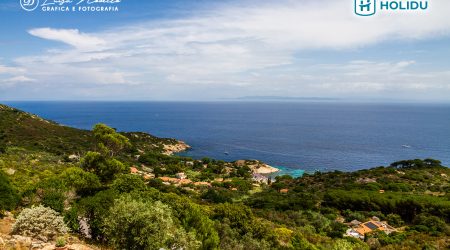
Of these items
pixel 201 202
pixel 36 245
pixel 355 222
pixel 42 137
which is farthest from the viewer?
pixel 42 137

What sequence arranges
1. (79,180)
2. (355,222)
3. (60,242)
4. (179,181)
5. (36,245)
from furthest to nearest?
(179,181) < (355,222) < (79,180) < (60,242) < (36,245)

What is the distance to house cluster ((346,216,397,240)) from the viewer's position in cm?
3123

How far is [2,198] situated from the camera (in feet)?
54.7

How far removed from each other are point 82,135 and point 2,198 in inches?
3007

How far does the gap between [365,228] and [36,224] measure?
3026 cm

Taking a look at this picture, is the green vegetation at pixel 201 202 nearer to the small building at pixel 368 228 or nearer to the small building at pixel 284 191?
the small building at pixel 284 191

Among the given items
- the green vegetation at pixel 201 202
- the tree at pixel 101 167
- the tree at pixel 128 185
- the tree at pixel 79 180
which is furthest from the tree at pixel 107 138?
the tree at pixel 128 185

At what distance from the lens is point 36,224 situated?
1326cm

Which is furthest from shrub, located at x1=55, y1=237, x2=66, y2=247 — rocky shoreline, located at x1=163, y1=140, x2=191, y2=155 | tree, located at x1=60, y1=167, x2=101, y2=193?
rocky shoreline, located at x1=163, y1=140, x2=191, y2=155

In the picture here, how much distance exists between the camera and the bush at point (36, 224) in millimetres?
13273

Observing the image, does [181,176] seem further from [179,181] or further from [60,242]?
[60,242]

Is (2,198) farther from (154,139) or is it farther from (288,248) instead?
(154,139)

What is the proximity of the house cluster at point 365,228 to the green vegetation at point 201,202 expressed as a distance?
918mm

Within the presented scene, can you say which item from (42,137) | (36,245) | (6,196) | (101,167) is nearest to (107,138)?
(101,167)
